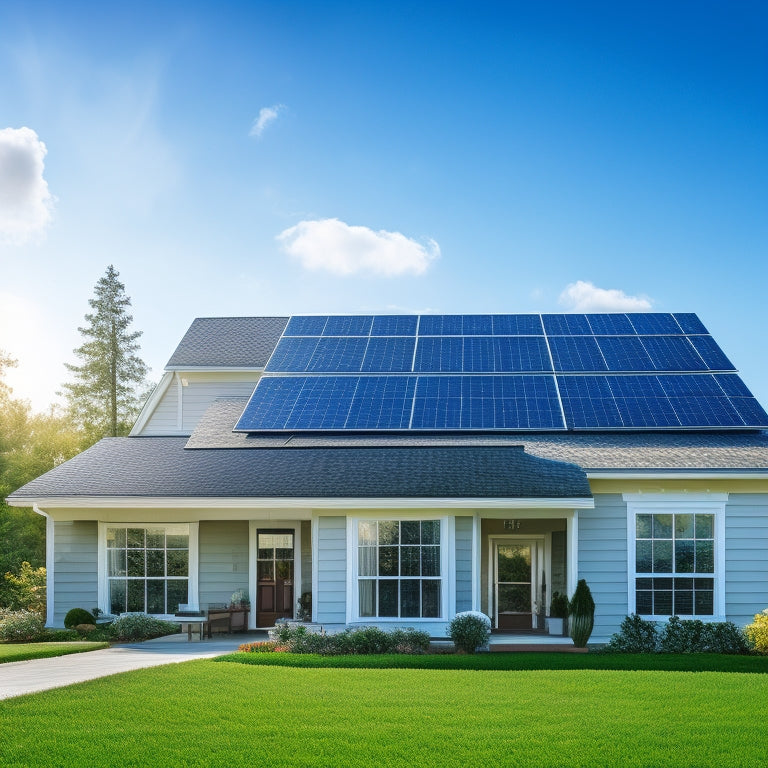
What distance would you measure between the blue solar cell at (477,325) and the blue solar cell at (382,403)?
3006mm

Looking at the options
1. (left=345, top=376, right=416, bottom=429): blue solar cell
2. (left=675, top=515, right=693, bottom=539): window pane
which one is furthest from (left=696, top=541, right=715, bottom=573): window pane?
(left=345, top=376, right=416, bottom=429): blue solar cell

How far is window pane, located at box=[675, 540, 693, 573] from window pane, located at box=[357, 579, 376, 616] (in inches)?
215

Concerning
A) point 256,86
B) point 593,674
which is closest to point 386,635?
point 593,674

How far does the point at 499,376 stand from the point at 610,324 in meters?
4.22

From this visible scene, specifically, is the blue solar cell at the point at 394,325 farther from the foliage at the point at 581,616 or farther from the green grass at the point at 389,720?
the green grass at the point at 389,720

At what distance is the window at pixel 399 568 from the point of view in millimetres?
16156

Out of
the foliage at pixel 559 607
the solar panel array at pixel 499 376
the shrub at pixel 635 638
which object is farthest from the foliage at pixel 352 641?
A: the solar panel array at pixel 499 376

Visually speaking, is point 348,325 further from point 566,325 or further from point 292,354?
point 566,325

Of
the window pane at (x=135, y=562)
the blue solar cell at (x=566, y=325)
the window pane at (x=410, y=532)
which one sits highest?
the blue solar cell at (x=566, y=325)

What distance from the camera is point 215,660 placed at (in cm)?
1338

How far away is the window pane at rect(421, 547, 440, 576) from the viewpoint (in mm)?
16203

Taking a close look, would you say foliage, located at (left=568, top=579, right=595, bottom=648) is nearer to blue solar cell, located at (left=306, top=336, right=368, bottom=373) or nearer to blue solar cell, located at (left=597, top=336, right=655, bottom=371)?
blue solar cell, located at (left=597, top=336, right=655, bottom=371)

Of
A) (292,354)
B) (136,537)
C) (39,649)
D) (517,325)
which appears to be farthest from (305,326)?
(39,649)

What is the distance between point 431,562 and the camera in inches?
639
